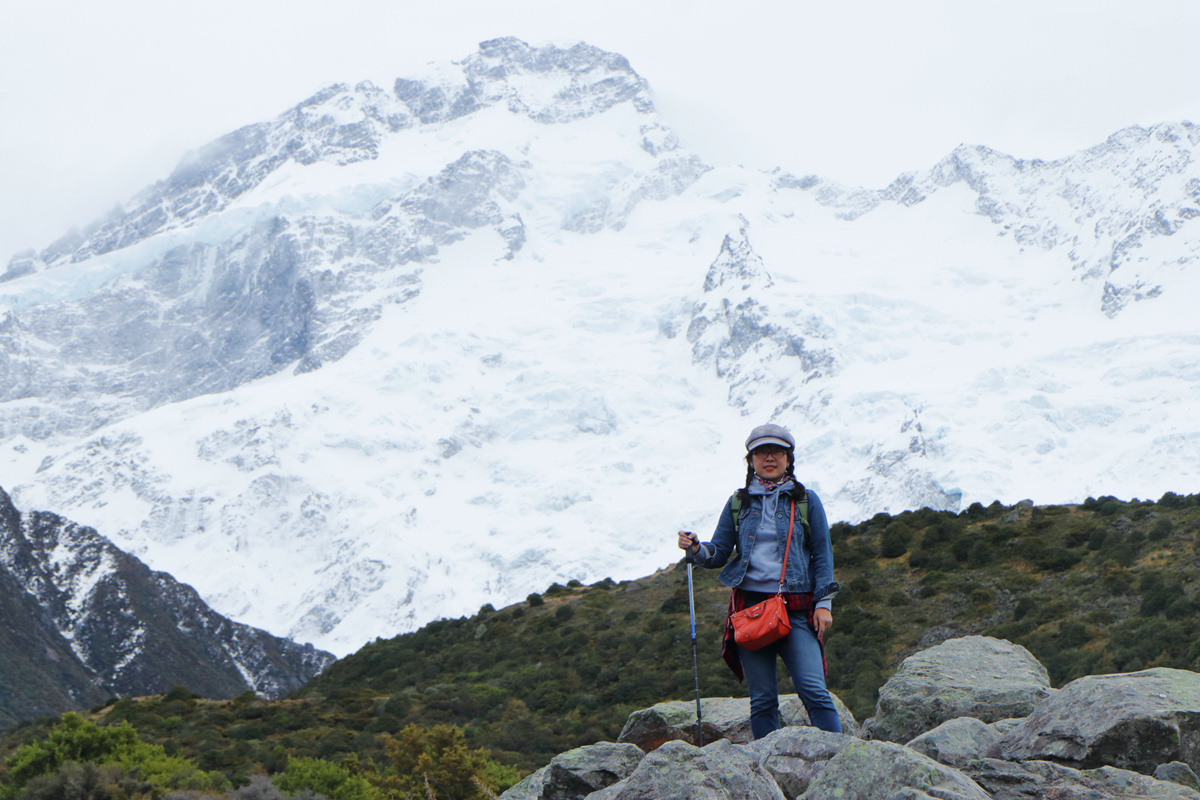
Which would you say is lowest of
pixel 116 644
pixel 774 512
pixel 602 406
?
pixel 116 644

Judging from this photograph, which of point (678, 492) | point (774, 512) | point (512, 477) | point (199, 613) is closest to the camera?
point (774, 512)

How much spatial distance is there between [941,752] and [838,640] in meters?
19.9

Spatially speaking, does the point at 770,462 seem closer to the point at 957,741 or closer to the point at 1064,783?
the point at 957,741

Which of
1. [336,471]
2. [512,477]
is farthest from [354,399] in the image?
[512,477]

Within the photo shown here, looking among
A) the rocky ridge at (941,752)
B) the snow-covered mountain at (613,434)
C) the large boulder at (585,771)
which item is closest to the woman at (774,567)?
the rocky ridge at (941,752)

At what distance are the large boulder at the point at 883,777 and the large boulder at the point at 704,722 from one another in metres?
3.06

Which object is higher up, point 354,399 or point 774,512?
point 354,399

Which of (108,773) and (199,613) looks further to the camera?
(199,613)

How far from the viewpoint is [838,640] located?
26375 millimetres

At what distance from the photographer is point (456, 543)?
14375 centimetres

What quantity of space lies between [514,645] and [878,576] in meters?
12.1

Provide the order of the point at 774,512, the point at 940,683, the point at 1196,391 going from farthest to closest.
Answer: the point at 1196,391 → the point at 940,683 → the point at 774,512

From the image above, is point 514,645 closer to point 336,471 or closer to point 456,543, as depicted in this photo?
point 456,543

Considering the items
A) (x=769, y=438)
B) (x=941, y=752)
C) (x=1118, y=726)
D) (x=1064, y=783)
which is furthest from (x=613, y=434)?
(x=1064, y=783)
